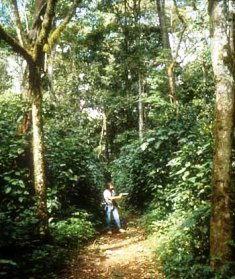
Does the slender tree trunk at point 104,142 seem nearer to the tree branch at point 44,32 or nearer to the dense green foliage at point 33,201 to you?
the dense green foliage at point 33,201

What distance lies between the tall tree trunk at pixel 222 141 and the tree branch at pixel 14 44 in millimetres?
4076

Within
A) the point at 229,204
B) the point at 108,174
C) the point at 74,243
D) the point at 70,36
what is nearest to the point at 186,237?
the point at 229,204

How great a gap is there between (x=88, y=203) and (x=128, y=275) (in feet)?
17.9

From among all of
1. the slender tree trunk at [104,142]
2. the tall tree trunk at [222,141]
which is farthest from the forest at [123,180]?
the slender tree trunk at [104,142]

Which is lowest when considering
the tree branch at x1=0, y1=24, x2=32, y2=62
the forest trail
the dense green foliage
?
the forest trail

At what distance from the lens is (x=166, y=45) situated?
17.8 m

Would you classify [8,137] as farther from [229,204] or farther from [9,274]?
[229,204]

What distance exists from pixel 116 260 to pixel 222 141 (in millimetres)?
4515

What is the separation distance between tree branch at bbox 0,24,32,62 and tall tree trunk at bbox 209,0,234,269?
4076mm

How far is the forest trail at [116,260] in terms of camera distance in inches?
326

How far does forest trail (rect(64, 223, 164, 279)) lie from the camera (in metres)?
8.29

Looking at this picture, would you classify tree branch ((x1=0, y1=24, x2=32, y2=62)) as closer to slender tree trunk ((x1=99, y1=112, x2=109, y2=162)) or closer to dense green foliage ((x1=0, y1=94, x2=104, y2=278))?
dense green foliage ((x1=0, y1=94, x2=104, y2=278))

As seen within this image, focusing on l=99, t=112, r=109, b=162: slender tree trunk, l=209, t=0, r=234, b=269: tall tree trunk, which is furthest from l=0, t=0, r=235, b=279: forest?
l=99, t=112, r=109, b=162: slender tree trunk

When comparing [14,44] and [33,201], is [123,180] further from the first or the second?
[14,44]
